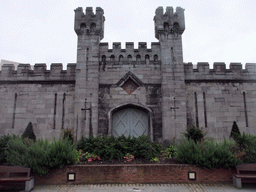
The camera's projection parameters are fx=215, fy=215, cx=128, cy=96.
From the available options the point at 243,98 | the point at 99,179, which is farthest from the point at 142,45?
the point at 99,179

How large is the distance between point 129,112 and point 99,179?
218 inches

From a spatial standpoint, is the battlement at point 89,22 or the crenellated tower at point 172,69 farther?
the battlement at point 89,22

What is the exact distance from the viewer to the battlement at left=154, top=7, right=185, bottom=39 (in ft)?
44.1

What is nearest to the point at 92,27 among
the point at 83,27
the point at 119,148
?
the point at 83,27

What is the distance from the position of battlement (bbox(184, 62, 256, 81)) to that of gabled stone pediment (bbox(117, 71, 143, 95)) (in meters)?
3.08

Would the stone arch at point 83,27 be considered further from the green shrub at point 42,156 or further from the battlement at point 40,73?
the green shrub at point 42,156

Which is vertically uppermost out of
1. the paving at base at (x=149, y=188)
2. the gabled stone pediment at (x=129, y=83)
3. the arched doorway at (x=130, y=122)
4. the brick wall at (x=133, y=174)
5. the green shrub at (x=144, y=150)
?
the gabled stone pediment at (x=129, y=83)

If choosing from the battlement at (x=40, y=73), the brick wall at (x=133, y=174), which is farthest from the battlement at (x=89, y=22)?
the brick wall at (x=133, y=174)

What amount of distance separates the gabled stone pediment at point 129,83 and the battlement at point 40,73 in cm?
307

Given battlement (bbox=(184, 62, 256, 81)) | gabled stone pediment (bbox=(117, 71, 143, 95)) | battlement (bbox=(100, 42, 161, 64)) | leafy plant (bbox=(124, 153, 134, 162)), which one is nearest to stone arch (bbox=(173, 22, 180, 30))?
battlement (bbox=(100, 42, 161, 64))

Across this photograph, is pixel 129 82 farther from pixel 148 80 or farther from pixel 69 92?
pixel 69 92

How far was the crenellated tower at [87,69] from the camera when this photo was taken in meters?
12.1

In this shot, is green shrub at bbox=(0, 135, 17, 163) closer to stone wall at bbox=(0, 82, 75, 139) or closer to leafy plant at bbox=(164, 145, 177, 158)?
stone wall at bbox=(0, 82, 75, 139)

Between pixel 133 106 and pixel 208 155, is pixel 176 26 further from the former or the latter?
pixel 208 155
